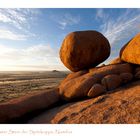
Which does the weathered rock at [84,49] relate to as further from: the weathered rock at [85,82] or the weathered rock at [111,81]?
the weathered rock at [111,81]

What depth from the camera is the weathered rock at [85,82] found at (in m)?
9.98

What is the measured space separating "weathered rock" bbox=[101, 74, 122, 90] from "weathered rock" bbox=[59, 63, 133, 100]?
1.09 ft

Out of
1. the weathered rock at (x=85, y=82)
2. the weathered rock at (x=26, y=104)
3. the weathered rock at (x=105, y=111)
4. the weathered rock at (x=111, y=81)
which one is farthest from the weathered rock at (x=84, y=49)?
the weathered rock at (x=105, y=111)

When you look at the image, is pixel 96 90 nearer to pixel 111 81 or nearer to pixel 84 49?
pixel 111 81

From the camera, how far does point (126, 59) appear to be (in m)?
11.4

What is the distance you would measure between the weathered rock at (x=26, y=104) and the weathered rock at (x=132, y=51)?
3.56m

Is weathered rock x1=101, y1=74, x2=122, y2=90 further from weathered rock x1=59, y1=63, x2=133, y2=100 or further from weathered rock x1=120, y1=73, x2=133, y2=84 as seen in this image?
weathered rock x1=59, y1=63, x2=133, y2=100

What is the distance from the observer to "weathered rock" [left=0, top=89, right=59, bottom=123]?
930 centimetres

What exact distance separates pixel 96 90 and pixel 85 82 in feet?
2.35

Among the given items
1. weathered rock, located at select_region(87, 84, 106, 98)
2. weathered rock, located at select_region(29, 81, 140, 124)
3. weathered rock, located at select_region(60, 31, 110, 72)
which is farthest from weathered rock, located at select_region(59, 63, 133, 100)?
weathered rock, located at select_region(60, 31, 110, 72)

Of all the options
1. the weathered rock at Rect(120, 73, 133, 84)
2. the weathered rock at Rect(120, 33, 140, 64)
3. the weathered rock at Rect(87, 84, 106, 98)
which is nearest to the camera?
the weathered rock at Rect(87, 84, 106, 98)

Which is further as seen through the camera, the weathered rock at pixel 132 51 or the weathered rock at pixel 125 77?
the weathered rock at pixel 132 51
